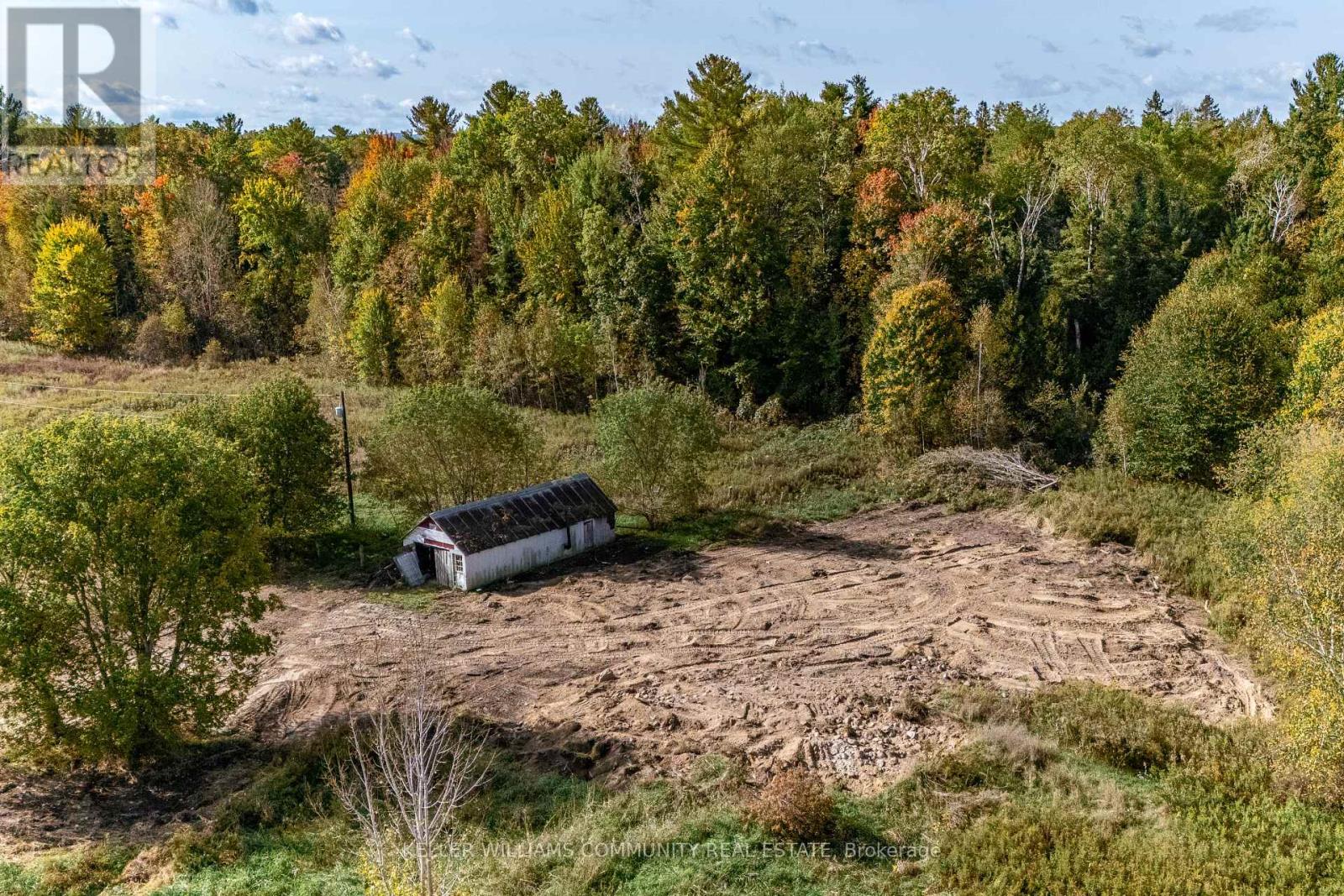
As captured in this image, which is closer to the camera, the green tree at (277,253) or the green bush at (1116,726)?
the green bush at (1116,726)

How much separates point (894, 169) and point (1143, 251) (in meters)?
12.2

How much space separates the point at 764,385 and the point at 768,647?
24.0m

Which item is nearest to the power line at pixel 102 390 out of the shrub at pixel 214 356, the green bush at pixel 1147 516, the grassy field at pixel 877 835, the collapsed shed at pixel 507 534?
the shrub at pixel 214 356

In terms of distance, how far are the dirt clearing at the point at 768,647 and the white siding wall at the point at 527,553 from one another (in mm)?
Answer: 867

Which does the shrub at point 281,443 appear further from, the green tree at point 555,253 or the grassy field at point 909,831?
the green tree at point 555,253

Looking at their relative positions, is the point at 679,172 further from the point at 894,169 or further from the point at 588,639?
the point at 588,639

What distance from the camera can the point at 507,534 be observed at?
29391mm

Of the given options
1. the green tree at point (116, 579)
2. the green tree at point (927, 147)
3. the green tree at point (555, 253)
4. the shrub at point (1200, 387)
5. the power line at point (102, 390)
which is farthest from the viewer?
the power line at point (102, 390)

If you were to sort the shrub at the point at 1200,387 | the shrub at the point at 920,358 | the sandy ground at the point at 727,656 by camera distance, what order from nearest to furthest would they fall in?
the sandy ground at the point at 727,656, the shrub at the point at 1200,387, the shrub at the point at 920,358

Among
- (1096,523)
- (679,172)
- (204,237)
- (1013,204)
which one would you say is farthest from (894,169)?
(204,237)

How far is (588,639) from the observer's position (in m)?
24.6

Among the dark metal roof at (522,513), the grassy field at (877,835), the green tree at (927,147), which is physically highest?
the green tree at (927,147)

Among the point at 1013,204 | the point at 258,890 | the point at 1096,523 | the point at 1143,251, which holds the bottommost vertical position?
the point at 258,890

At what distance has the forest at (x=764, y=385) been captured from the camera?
1625cm
